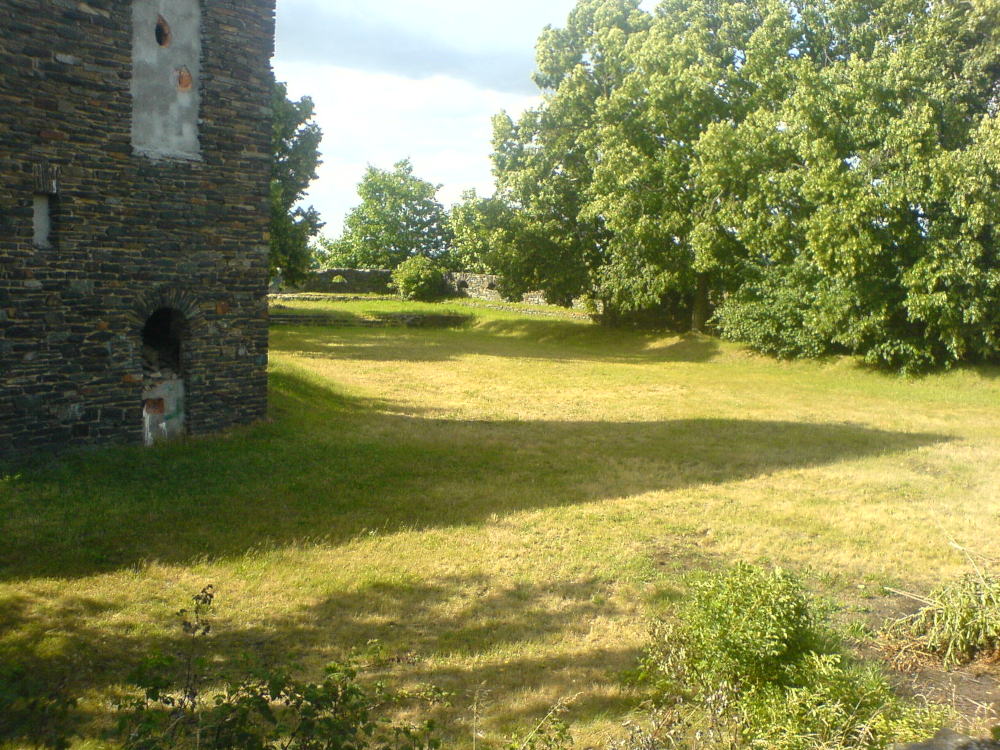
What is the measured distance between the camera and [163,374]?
10.7m

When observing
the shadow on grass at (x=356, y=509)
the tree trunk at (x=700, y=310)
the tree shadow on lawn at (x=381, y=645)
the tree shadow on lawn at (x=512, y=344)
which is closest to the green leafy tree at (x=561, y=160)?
the tree shadow on lawn at (x=512, y=344)

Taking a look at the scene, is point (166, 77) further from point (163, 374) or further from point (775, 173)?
point (775, 173)

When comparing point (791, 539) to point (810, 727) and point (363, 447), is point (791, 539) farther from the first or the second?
point (363, 447)

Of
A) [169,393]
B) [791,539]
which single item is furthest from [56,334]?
[791,539]

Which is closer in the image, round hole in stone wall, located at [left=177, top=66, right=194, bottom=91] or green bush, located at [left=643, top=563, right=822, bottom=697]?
green bush, located at [left=643, top=563, right=822, bottom=697]

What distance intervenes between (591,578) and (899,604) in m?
2.55

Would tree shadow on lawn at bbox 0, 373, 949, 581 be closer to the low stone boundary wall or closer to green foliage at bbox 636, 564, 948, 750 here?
green foliage at bbox 636, 564, 948, 750

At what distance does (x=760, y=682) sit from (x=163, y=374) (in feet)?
27.7

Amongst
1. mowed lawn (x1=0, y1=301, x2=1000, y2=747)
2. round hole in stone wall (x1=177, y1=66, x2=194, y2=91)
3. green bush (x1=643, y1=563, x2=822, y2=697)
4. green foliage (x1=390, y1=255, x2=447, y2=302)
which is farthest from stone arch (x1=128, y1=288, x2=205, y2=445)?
green foliage (x1=390, y1=255, x2=447, y2=302)

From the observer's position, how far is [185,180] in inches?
409

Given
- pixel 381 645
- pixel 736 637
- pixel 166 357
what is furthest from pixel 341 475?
pixel 736 637

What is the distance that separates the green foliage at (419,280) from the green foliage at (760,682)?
37587 mm

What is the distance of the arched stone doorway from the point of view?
410 inches

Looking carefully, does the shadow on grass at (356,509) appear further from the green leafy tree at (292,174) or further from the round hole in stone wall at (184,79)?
the green leafy tree at (292,174)
